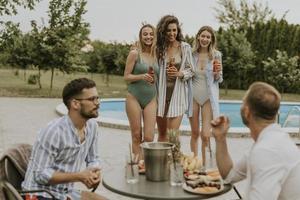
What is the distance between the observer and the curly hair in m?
4.81

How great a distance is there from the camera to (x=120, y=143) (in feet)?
27.4

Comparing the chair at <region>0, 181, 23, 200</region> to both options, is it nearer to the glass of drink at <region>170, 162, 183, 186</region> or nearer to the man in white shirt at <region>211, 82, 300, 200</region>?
the glass of drink at <region>170, 162, 183, 186</region>

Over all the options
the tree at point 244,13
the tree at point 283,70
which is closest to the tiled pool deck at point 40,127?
the tree at point 283,70

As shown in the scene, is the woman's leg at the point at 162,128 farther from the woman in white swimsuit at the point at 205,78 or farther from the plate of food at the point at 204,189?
the plate of food at the point at 204,189

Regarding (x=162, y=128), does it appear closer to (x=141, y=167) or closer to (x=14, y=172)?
(x=141, y=167)

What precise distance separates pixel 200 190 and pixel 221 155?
315 millimetres

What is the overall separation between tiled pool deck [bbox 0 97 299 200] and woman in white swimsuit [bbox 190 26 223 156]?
0.91m

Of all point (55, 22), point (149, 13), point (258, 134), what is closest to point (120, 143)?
point (258, 134)

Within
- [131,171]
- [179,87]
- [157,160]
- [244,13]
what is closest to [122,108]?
[179,87]

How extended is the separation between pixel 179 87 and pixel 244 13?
2882 centimetres

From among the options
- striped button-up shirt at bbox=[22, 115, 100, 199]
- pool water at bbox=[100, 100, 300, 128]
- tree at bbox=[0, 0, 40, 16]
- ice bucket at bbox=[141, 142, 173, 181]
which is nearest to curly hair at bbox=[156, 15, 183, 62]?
ice bucket at bbox=[141, 142, 173, 181]

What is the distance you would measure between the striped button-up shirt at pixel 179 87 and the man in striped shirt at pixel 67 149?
2172 mm

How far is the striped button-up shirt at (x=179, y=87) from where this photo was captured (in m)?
5.04

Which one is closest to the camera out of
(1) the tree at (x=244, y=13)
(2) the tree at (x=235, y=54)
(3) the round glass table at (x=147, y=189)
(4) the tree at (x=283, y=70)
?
(3) the round glass table at (x=147, y=189)
